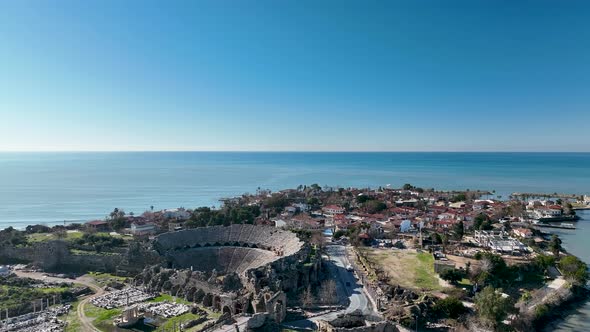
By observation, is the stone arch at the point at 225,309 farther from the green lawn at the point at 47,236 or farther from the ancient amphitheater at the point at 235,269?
the green lawn at the point at 47,236

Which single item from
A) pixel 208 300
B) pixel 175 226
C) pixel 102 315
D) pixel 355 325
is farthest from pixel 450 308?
pixel 175 226

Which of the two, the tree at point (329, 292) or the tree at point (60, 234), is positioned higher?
the tree at point (60, 234)

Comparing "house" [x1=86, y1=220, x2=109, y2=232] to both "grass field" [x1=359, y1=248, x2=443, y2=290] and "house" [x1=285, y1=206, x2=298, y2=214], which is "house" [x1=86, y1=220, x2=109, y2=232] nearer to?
"house" [x1=285, y1=206, x2=298, y2=214]

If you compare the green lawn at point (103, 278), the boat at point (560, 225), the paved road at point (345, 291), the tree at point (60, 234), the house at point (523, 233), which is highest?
the house at point (523, 233)

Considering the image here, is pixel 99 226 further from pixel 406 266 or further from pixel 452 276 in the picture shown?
pixel 452 276

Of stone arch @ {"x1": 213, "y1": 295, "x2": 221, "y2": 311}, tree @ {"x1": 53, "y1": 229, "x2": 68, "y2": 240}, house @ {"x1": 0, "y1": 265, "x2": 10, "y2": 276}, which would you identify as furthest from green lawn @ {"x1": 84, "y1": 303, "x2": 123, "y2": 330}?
tree @ {"x1": 53, "y1": 229, "x2": 68, "y2": 240}

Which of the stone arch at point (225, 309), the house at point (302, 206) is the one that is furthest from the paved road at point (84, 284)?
the house at point (302, 206)

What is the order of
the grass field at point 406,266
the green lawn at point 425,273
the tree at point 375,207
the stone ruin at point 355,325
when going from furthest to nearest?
the tree at point 375,207
the grass field at point 406,266
the green lawn at point 425,273
the stone ruin at point 355,325
